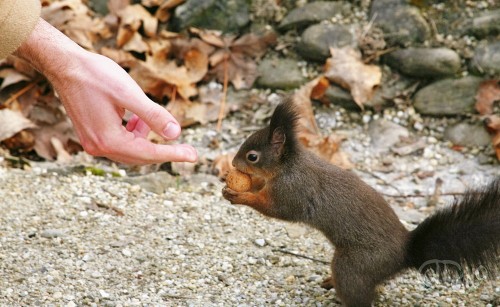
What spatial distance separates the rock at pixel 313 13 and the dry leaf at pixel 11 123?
1.48 metres

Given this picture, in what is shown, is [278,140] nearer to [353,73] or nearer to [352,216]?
[352,216]

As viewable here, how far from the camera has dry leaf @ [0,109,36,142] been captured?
3621 millimetres

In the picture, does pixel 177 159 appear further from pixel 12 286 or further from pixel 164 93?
pixel 164 93

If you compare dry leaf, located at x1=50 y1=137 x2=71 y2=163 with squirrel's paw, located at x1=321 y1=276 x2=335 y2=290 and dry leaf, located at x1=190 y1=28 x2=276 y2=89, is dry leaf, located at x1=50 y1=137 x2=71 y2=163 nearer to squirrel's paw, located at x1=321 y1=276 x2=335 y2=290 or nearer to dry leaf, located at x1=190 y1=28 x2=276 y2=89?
dry leaf, located at x1=190 y1=28 x2=276 y2=89

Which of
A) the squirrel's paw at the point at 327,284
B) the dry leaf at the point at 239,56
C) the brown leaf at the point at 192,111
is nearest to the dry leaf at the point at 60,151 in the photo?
the brown leaf at the point at 192,111

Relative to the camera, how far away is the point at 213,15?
14.1ft

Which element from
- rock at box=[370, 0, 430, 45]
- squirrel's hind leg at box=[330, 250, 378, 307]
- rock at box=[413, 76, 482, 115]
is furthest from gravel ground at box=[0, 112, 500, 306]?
rock at box=[370, 0, 430, 45]

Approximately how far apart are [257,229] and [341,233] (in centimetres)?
64

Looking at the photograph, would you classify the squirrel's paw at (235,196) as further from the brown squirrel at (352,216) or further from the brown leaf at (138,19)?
the brown leaf at (138,19)

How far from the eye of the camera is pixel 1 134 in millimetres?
3619

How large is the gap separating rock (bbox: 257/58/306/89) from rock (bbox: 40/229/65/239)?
1.65 meters

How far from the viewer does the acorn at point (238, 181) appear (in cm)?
262

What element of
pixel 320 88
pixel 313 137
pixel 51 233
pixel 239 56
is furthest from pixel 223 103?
pixel 51 233

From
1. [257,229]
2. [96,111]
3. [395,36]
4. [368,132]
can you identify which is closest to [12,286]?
[96,111]
